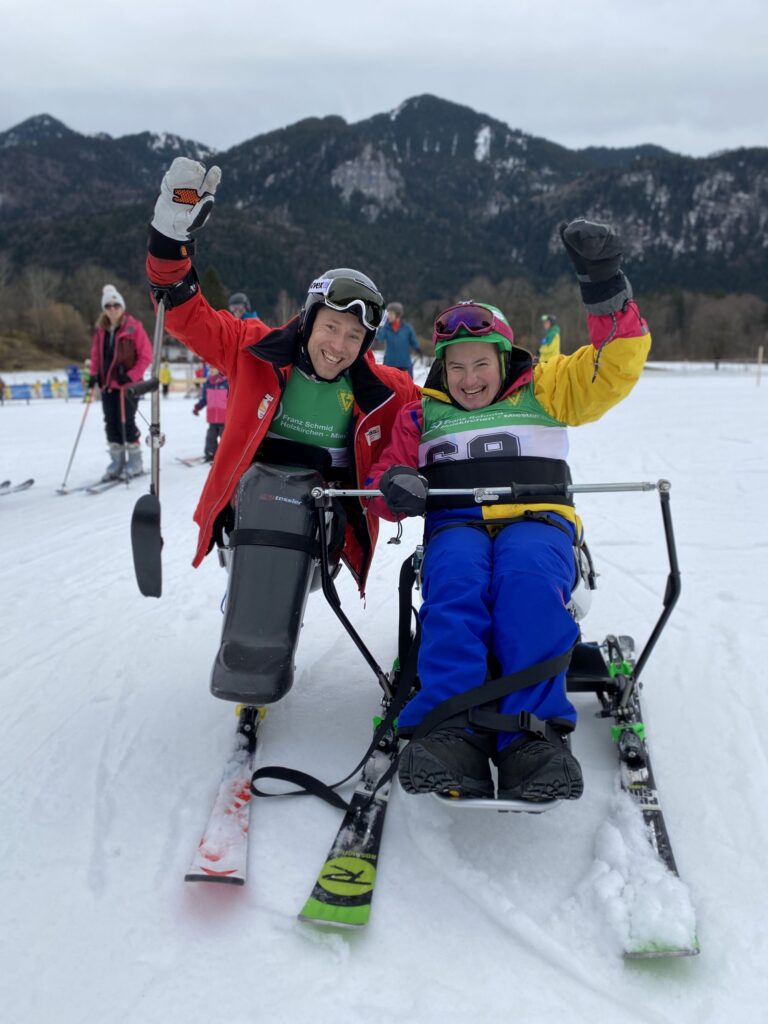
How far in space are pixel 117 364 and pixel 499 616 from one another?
7.26 meters

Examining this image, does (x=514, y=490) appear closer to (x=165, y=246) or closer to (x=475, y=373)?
(x=475, y=373)

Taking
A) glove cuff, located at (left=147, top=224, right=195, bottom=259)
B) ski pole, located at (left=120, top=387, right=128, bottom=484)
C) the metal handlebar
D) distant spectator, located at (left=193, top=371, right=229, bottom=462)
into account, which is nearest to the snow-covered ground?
the metal handlebar

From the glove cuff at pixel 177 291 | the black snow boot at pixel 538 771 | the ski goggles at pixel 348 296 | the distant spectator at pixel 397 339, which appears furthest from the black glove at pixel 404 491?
the distant spectator at pixel 397 339

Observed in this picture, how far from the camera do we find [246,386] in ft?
9.91

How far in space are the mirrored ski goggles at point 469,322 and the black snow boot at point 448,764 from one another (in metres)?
1.55

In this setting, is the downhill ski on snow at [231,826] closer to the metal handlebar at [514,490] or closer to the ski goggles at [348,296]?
the metal handlebar at [514,490]

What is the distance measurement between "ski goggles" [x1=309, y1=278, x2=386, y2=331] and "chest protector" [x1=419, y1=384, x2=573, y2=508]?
495 millimetres

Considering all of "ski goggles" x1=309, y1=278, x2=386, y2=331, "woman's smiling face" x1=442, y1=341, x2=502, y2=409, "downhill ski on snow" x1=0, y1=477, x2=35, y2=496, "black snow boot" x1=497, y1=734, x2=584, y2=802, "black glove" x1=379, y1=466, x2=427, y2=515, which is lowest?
"downhill ski on snow" x1=0, y1=477, x2=35, y2=496

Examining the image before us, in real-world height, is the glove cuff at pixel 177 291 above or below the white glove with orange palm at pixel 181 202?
below

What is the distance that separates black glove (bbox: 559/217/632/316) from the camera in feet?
8.45

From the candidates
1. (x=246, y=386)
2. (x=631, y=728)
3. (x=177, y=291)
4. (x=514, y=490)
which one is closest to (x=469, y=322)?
(x=514, y=490)

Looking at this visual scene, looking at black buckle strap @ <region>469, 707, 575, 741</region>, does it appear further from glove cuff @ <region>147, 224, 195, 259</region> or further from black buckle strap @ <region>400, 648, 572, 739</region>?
glove cuff @ <region>147, 224, 195, 259</region>

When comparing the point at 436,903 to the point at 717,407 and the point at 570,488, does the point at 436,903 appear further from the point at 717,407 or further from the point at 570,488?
the point at 717,407

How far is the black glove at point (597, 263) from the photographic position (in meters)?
2.57
